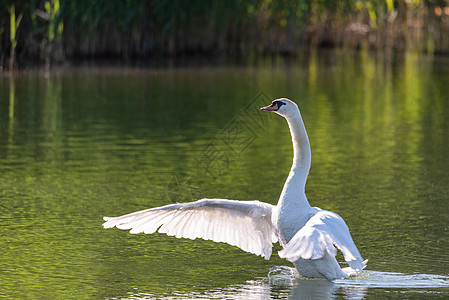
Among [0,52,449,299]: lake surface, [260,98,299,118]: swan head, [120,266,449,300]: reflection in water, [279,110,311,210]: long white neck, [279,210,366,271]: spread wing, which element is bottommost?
[120,266,449,300]: reflection in water

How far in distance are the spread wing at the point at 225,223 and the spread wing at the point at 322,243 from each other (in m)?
1.18

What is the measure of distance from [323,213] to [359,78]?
53.8 feet

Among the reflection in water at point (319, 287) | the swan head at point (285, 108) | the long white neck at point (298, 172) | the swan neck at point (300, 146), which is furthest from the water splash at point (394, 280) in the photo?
the swan head at point (285, 108)

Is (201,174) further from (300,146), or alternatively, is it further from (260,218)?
(300,146)

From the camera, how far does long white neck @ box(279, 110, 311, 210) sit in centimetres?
664

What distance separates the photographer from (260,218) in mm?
7070

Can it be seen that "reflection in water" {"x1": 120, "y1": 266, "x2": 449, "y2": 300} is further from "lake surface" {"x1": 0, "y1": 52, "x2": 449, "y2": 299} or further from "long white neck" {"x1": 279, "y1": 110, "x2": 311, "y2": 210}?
"long white neck" {"x1": 279, "y1": 110, "x2": 311, "y2": 210}

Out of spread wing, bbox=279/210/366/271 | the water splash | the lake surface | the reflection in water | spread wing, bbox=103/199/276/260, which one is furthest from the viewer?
spread wing, bbox=103/199/276/260

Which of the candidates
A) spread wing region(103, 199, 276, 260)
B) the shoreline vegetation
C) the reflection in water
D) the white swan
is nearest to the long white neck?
the white swan

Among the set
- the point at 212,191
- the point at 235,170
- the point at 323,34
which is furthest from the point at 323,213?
the point at 323,34

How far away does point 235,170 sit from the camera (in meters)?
11.2

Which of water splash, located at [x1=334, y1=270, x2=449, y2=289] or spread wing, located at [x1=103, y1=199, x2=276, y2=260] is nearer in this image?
water splash, located at [x1=334, y1=270, x2=449, y2=289]

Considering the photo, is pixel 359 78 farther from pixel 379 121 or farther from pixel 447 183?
pixel 447 183

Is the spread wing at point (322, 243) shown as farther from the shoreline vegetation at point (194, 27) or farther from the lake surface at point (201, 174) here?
the shoreline vegetation at point (194, 27)
